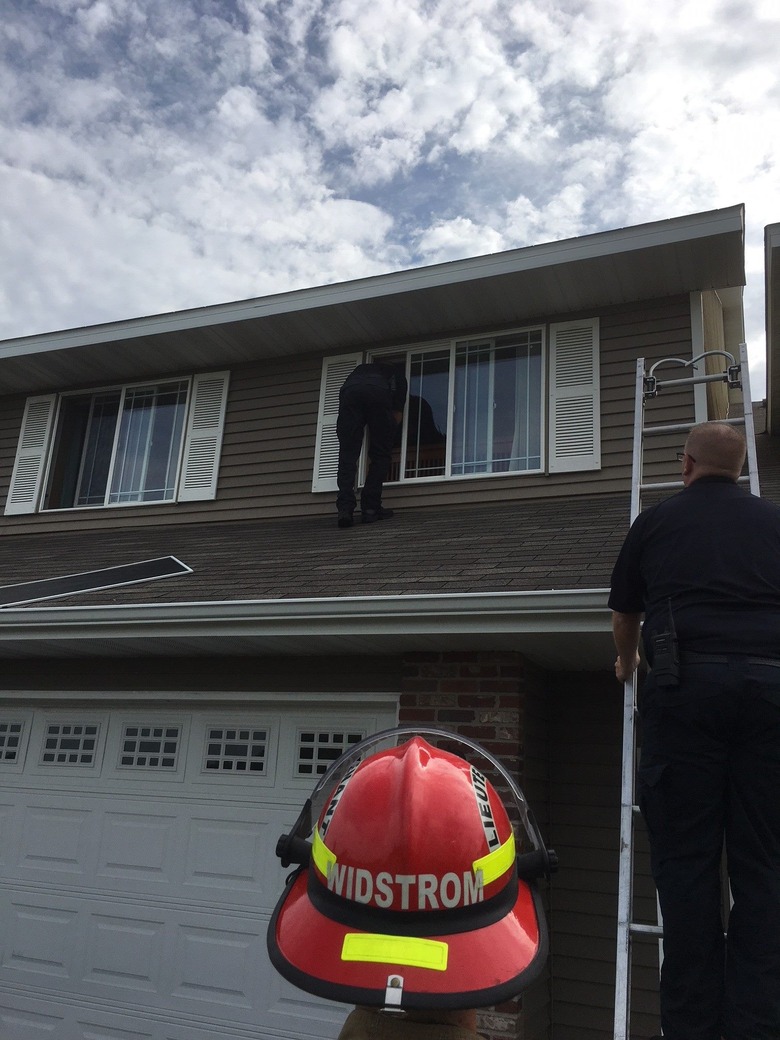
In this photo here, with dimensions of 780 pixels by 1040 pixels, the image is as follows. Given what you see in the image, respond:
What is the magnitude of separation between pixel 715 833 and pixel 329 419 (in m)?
5.47

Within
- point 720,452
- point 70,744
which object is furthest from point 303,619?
point 720,452

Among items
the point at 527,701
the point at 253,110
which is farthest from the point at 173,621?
the point at 253,110

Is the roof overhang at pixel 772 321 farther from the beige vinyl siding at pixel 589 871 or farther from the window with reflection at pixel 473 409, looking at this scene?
the beige vinyl siding at pixel 589 871

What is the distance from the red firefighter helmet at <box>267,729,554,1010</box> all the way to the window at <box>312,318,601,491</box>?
5.11 m

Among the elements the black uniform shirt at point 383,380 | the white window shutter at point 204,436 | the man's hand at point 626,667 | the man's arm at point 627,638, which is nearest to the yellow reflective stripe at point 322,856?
the man's arm at point 627,638

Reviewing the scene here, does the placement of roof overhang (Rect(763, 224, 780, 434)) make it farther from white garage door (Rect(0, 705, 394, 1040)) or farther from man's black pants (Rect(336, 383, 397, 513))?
white garage door (Rect(0, 705, 394, 1040))

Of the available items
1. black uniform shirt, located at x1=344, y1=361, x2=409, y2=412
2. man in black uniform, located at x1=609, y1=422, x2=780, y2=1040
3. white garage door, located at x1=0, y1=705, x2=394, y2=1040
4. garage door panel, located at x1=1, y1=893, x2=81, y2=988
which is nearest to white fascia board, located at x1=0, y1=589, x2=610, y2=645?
white garage door, located at x1=0, y1=705, x2=394, y2=1040

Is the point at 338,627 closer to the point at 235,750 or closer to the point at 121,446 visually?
the point at 235,750

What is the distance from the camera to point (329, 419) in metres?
7.13

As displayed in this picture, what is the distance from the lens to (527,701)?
4.37m

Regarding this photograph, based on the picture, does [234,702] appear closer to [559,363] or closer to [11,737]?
[11,737]

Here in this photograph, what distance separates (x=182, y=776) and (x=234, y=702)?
1.86 feet

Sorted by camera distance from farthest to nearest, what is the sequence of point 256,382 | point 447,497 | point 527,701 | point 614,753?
1. point 256,382
2. point 447,497
3. point 614,753
4. point 527,701

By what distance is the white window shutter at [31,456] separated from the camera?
322 inches
